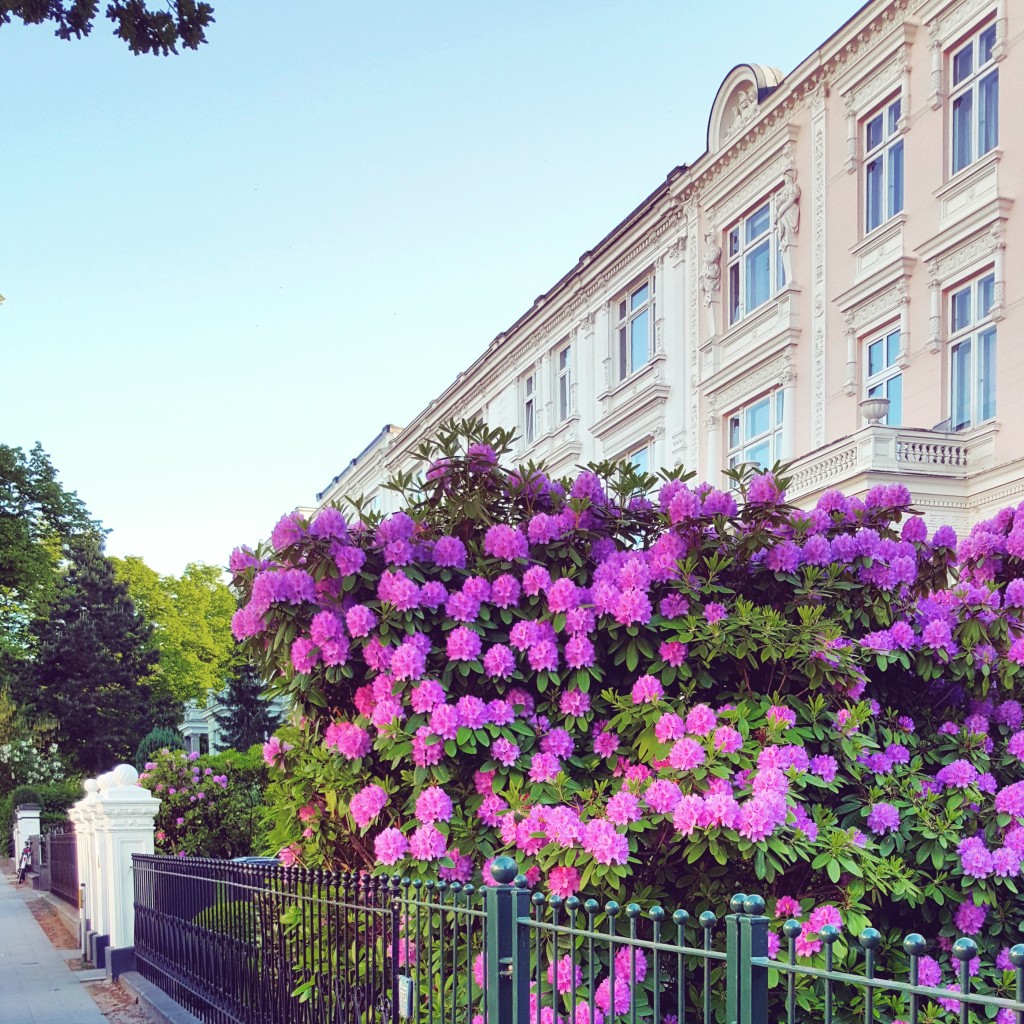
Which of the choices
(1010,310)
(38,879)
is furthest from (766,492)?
(38,879)

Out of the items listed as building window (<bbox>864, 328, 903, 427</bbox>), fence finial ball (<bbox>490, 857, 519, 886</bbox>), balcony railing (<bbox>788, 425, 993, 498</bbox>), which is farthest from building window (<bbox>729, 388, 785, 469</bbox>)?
fence finial ball (<bbox>490, 857, 519, 886</bbox>)

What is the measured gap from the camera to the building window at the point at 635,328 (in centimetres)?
2697

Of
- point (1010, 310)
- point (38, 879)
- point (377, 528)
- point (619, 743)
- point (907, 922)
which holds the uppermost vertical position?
point (1010, 310)

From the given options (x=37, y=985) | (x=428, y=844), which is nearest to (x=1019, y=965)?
(x=428, y=844)

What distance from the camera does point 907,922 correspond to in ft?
19.0

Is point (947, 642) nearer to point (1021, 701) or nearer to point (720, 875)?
point (1021, 701)

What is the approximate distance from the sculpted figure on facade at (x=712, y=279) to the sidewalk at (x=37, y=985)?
52.3 ft

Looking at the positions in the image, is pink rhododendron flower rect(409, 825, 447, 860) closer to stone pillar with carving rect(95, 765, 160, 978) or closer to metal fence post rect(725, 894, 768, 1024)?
metal fence post rect(725, 894, 768, 1024)

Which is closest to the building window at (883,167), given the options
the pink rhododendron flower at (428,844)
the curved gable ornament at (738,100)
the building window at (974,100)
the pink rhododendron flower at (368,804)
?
the building window at (974,100)

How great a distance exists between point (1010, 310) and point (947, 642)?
1280 centimetres

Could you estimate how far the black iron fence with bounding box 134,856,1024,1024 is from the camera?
282 cm

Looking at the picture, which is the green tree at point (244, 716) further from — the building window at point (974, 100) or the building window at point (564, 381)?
the building window at point (974, 100)

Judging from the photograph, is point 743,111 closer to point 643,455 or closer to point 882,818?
point 643,455

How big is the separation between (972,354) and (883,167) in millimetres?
3978
